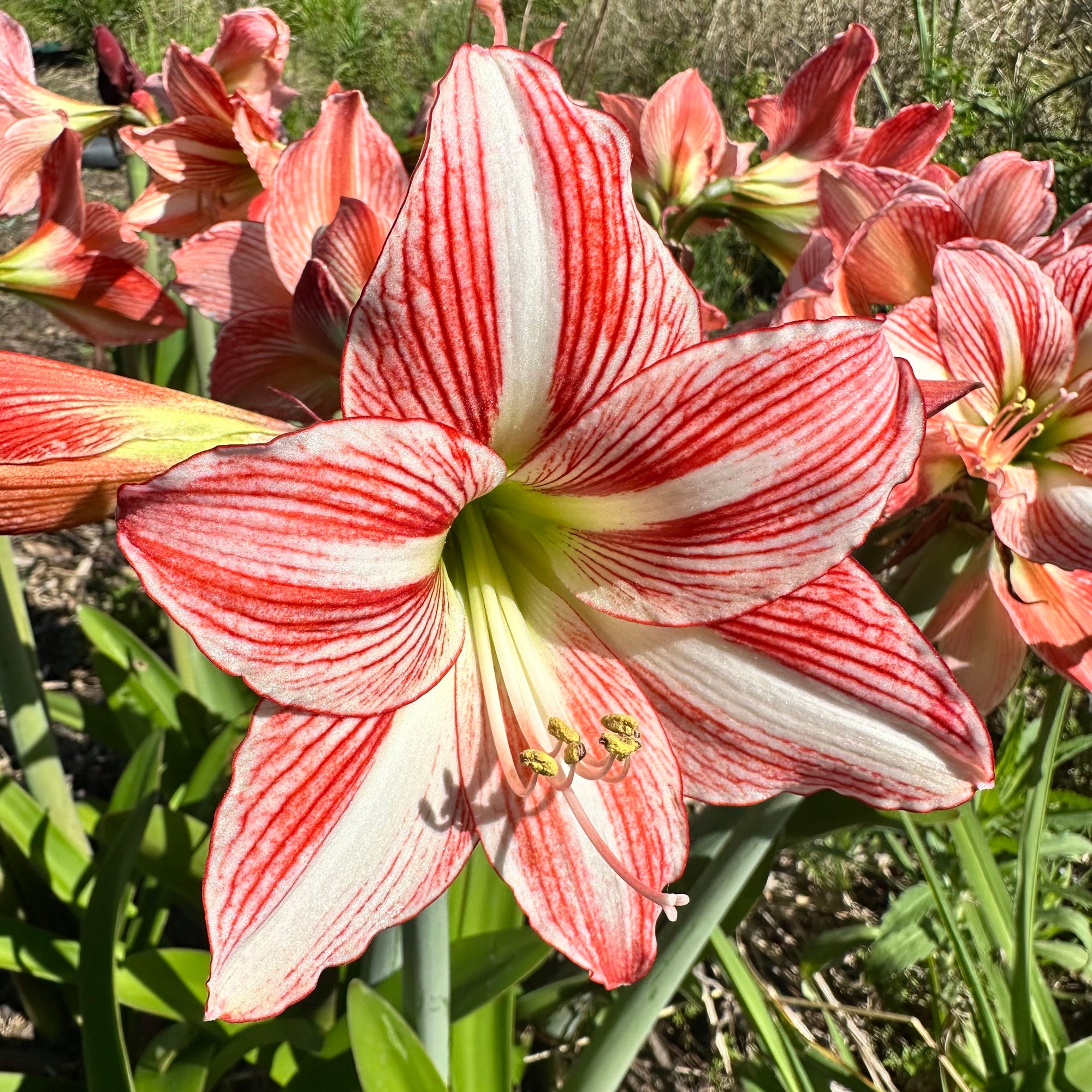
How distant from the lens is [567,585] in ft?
1.98

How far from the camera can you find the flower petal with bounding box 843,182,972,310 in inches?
25.2

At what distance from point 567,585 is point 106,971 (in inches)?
29.3

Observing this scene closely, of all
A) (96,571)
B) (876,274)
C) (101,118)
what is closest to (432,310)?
(876,274)

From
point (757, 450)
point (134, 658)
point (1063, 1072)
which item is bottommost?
point (134, 658)

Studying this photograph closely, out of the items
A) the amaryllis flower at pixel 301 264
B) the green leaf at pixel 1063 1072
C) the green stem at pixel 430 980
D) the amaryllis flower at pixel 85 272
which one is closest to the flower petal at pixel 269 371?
the amaryllis flower at pixel 301 264

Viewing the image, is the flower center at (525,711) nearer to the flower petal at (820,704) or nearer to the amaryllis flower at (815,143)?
the flower petal at (820,704)

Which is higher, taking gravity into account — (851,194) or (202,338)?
(851,194)

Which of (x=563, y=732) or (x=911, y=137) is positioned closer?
(x=563, y=732)

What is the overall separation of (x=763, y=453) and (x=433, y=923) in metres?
0.43

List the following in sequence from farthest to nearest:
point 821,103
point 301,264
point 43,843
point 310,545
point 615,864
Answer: point 43,843 < point 821,103 < point 301,264 < point 615,864 < point 310,545

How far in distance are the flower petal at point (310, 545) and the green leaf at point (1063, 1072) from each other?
2.92 ft

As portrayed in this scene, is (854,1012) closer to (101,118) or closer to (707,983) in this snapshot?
(707,983)

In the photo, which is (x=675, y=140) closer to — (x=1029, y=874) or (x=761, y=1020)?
(x=1029, y=874)

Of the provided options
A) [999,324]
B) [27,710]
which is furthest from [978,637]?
[27,710]
